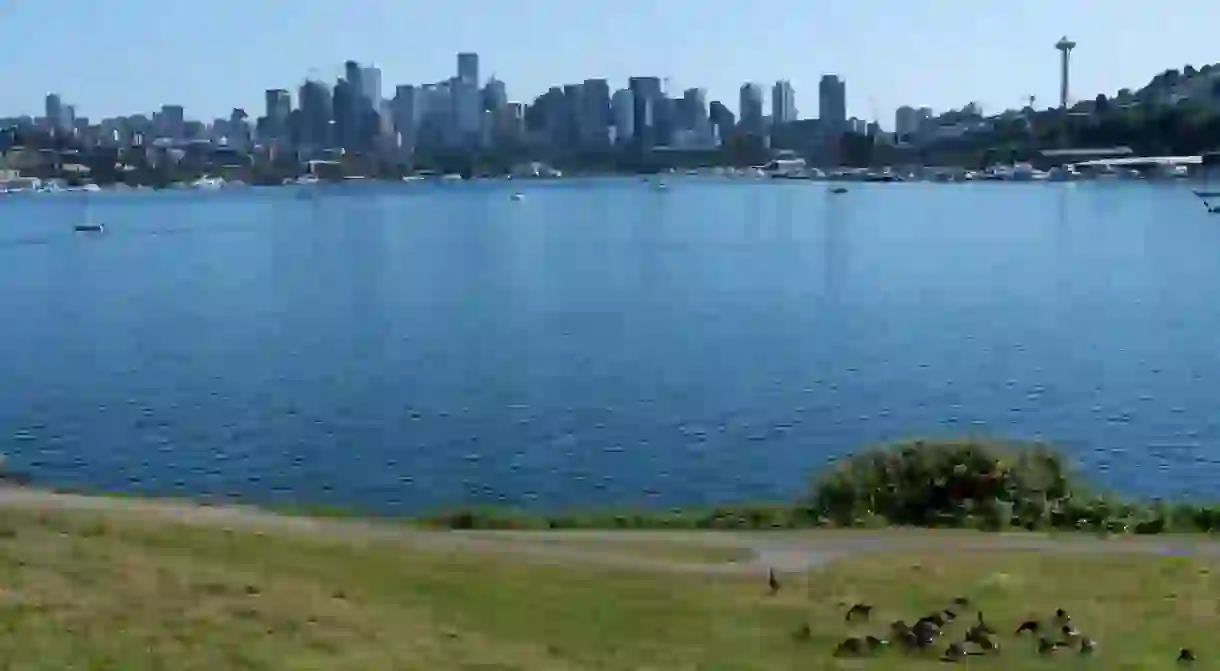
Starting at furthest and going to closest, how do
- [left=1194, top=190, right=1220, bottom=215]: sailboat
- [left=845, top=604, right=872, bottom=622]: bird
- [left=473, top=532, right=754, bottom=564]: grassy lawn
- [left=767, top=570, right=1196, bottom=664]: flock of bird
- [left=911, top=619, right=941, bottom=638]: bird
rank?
1. [left=1194, top=190, right=1220, bottom=215]: sailboat
2. [left=473, top=532, right=754, bottom=564]: grassy lawn
3. [left=845, top=604, right=872, bottom=622]: bird
4. [left=911, top=619, right=941, bottom=638]: bird
5. [left=767, top=570, right=1196, bottom=664]: flock of bird

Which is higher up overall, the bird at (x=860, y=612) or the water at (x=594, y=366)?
the bird at (x=860, y=612)

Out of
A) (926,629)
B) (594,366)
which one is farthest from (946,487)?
(594,366)

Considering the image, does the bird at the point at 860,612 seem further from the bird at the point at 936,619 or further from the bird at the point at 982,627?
the bird at the point at 982,627

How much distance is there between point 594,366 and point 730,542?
2810 centimetres

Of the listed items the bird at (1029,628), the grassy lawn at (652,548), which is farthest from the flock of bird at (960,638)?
the grassy lawn at (652,548)

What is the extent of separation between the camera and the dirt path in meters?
16.0

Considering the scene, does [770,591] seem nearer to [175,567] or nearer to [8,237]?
[175,567]

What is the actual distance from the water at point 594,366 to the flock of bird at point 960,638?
1513cm

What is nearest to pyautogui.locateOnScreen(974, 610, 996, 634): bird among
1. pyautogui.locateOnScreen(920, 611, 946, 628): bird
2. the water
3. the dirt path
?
pyautogui.locateOnScreen(920, 611, 946, 628): bird

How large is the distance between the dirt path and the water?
27.8 ft

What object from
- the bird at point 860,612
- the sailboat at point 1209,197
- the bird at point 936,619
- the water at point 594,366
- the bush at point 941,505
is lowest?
the water at point 594,366

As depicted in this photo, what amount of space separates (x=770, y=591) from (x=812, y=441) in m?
18.8

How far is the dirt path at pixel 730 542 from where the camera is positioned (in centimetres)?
1603

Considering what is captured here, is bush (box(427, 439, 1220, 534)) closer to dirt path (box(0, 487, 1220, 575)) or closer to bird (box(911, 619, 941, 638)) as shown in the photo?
dirt path (box(0, 487, 1220, 575))
